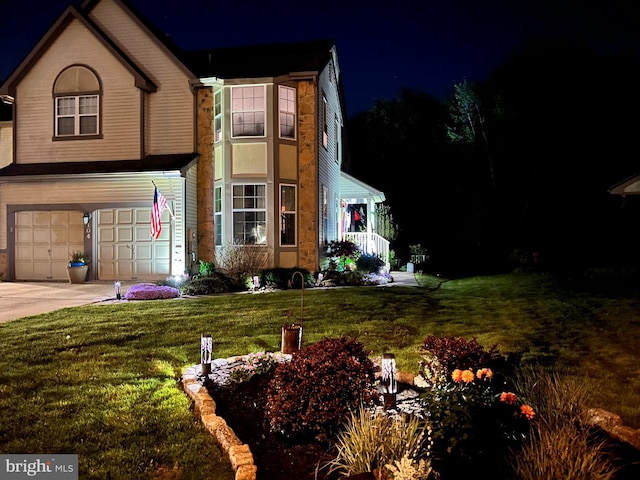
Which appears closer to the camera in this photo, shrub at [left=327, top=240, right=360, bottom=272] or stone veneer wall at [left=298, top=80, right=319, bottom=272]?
stone veneer wall at [left=298, top=80, right=319, bottom=272]

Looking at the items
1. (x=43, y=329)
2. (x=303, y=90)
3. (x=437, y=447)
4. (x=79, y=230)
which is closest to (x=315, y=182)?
(x=303, y=90)

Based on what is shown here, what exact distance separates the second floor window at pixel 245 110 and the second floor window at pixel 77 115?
4.60 m

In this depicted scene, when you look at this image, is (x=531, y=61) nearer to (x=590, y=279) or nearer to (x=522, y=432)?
(x=590, y=279)

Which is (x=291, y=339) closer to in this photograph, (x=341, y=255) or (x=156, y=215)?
(x=156, y=215)

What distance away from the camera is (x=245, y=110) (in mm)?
16406

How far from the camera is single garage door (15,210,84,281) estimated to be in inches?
671

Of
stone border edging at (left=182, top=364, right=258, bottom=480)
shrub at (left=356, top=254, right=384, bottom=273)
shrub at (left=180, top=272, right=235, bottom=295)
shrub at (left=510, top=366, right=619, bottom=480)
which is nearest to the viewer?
shrub at (left=510, top=366, right=619, bottom=480)

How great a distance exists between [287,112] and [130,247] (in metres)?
6.39

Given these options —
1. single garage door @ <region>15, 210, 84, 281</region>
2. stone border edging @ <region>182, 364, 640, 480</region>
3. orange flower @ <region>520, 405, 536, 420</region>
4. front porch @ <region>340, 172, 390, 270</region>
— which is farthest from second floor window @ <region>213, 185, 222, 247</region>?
orange flower @ <region>520, 405, 536, 420</region>

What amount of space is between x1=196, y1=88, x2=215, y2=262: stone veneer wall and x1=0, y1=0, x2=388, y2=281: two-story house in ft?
0.11

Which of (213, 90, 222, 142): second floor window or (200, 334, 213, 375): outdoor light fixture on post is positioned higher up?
(213, 90, 222, 142): second floor window

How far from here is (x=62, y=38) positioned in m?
17.5

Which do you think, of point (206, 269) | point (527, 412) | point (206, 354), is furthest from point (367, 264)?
point (527, 412)

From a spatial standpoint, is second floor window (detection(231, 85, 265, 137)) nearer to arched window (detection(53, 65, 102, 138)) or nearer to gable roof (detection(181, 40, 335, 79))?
gable roof (detection(181, 40, 335, 79))
